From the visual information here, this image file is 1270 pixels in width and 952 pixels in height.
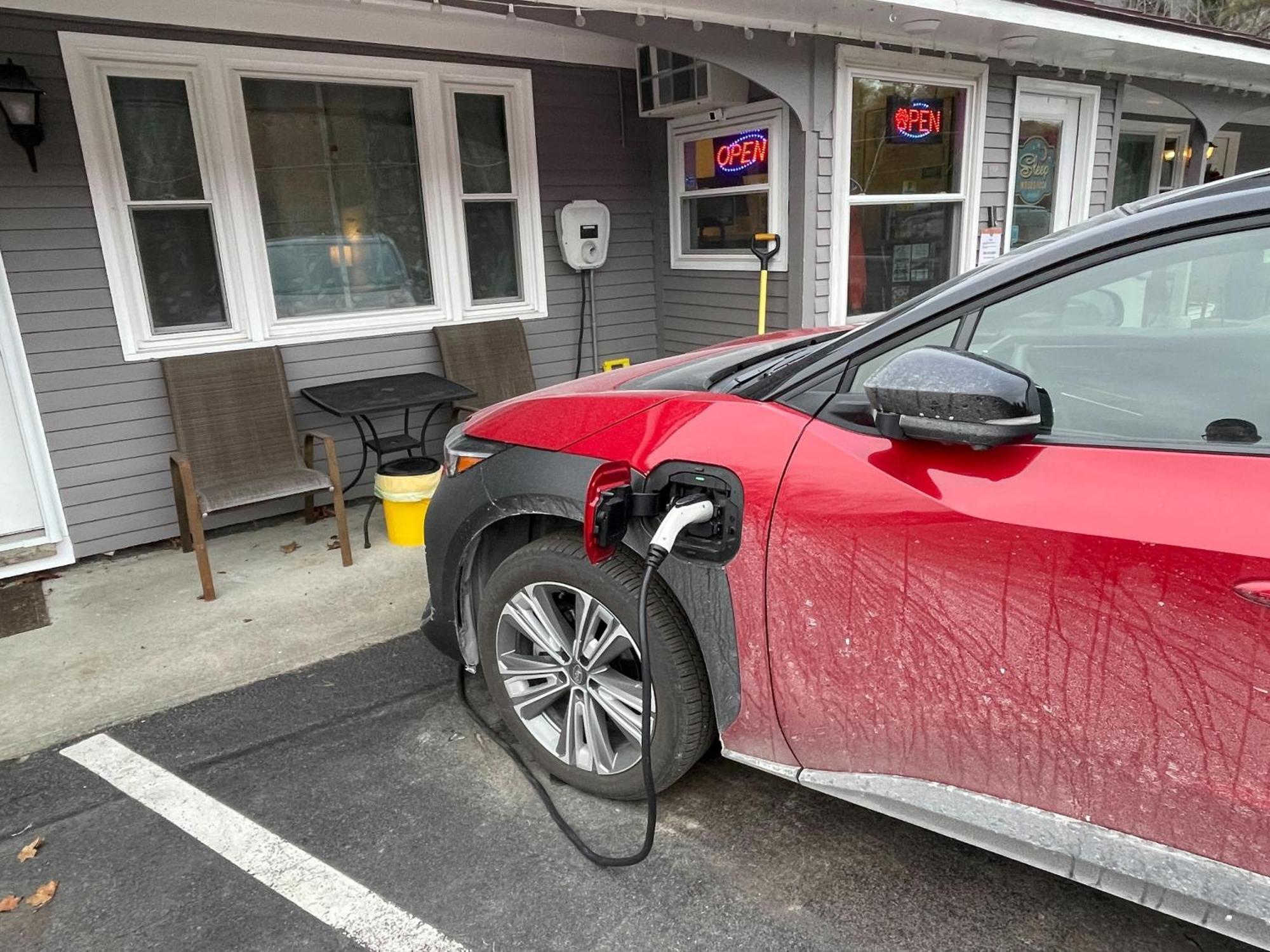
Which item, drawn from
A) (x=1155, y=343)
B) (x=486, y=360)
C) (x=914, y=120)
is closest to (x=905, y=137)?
(x=914, y=120)

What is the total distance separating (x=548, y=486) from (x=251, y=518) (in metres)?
3.39

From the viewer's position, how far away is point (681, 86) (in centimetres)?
542

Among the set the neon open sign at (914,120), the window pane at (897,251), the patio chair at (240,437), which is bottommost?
the patio chair at (240,437)

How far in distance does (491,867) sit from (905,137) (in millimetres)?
5311

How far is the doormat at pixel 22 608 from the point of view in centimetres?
376

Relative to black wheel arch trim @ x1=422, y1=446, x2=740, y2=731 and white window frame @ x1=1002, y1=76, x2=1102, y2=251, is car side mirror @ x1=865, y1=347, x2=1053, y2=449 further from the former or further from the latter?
white window frame @ x1=1002, y1=76, x2=1102, y2=251

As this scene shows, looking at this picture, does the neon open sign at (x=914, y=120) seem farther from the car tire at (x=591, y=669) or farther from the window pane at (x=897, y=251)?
the car tire at (x=591, y=669)

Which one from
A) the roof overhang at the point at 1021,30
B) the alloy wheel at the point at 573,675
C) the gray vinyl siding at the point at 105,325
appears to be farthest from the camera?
the roof overhang at the point at 1021,30

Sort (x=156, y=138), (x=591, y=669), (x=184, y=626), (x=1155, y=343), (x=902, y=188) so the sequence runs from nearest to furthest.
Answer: (x=1155, y=343) < (x=591, y=669) < (x=184, y=626) < (x=156, y=138) < (x=902, y=188)

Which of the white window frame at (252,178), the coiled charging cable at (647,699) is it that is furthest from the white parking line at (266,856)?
the white window frame at (252,178)

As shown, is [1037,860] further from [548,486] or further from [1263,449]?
[548,486]

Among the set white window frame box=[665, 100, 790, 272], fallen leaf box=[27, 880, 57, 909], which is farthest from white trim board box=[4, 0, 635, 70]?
fallen leaf box=[27, 880, 57, 909]

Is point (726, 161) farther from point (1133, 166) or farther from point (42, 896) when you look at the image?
point (1133, 166)

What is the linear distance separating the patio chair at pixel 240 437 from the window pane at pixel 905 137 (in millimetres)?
3800
